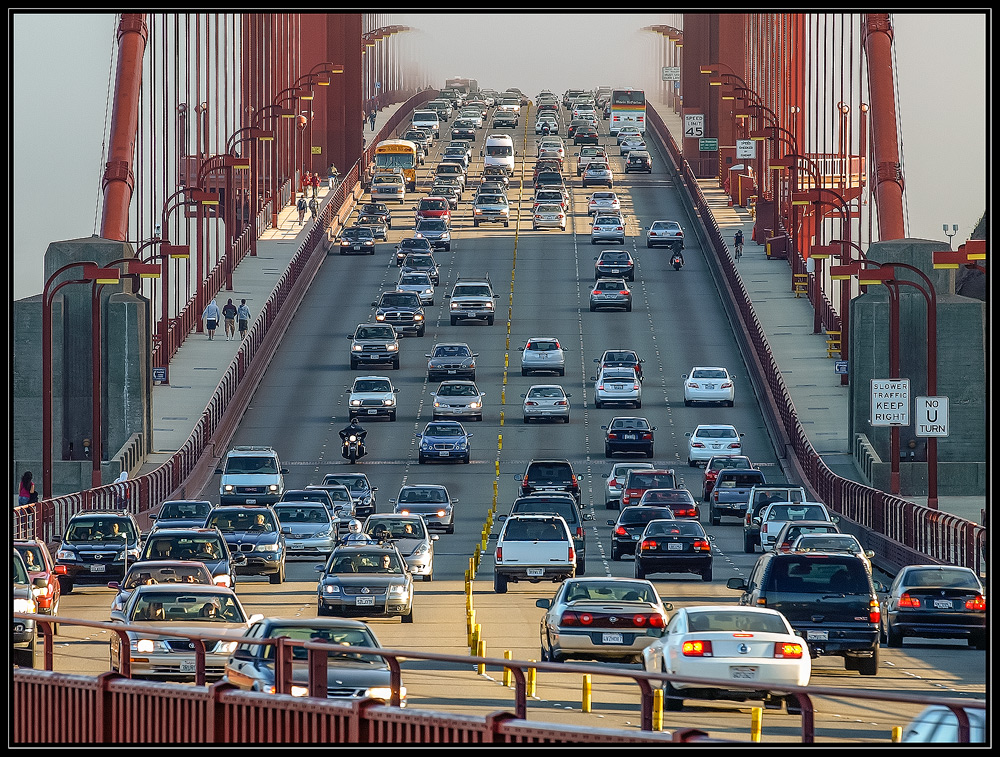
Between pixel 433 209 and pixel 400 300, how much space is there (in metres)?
29.8

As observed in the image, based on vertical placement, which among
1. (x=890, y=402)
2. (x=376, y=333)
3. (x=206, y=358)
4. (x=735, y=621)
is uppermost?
(x=376, y=333)

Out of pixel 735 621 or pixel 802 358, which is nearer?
pixel 735 621

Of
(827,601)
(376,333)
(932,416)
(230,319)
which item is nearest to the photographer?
(827,601)

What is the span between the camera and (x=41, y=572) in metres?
29.1

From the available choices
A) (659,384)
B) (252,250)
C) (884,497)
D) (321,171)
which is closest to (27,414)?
(659,384)

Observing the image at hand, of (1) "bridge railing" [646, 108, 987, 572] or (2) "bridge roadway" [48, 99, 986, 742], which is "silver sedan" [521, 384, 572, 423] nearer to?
(2) "bridge roadway" [48, 99, 986, 742]

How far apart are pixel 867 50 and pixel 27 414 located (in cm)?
3458

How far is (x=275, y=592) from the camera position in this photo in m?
35.1

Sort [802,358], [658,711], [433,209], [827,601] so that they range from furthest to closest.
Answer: [433,209]
[802,358]
[827,601]
[658,711]

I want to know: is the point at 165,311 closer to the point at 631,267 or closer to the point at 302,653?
the point at 631,267

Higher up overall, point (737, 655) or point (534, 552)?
point (737, 655)

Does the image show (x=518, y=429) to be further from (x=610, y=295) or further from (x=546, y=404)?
(x=610, y=295)

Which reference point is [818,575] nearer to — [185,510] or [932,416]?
[185,510]

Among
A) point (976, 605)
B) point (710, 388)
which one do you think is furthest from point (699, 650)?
point (710, 388)
